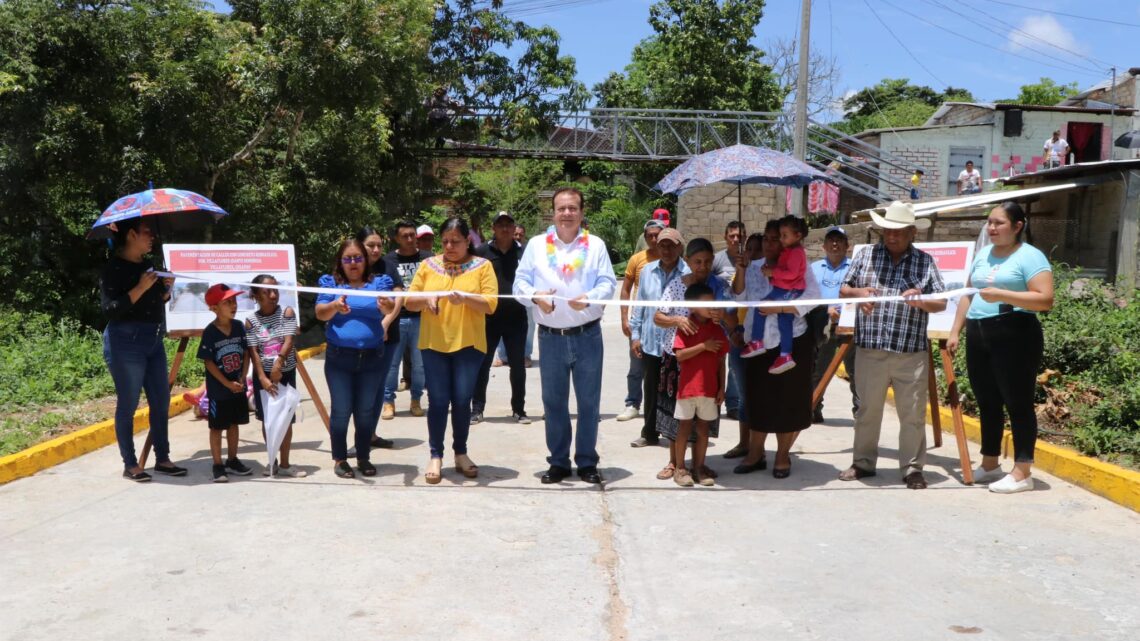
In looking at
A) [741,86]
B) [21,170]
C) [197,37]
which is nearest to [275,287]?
[21,170]

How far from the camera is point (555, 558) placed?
5117 mm

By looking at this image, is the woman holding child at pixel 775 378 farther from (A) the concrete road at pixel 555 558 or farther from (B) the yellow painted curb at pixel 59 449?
(B) the yellow painted curb at pixel 59 449

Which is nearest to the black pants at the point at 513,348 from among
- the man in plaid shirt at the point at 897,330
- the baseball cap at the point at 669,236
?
the baseball cap at the point at 669,236

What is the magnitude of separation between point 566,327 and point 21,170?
30.4 feet

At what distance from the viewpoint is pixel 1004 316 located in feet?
21.0

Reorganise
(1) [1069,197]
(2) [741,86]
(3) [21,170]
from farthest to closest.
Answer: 1. (2) [741,86]
2. (1) [1069,197]
3. (3) [21,170]

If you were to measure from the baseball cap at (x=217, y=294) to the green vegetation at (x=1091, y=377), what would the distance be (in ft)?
20.4

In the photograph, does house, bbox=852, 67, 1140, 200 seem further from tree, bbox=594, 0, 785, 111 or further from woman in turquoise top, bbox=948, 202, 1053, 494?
woman in turquoise top, bbox=948, 202, 1053, 494

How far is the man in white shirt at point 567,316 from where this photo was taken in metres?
6.49

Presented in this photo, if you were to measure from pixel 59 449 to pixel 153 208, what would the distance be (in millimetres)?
2172

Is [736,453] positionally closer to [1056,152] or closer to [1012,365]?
[1012,365]

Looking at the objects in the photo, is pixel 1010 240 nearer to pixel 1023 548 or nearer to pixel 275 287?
pixel 1023 548

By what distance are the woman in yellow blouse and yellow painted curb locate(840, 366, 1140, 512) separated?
412 centimetres

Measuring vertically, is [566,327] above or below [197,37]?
below
